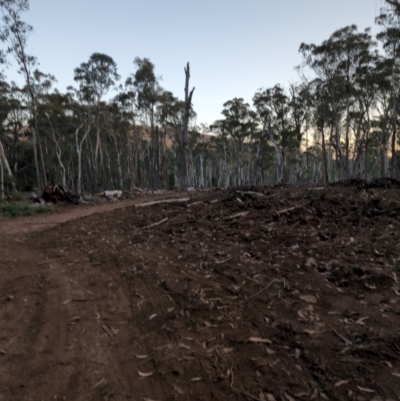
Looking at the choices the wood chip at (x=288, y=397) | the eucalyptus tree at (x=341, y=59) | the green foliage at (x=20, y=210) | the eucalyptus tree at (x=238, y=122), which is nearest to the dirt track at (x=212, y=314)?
the wood chip at (x=288, y=397)

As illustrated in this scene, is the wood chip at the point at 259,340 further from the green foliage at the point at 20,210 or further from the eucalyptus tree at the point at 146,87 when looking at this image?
the eucalyptus tree at the point at 146,87

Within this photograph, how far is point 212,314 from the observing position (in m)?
2.83

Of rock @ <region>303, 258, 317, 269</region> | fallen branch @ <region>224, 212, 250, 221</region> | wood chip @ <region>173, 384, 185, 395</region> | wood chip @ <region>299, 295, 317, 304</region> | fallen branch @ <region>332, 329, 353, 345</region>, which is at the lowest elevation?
wood chip @ <region>173, 384, 185, 395</region>

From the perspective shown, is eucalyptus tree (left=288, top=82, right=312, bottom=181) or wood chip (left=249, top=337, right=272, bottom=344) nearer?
wood chip (left=249, top=337, right=272, bottom=344)

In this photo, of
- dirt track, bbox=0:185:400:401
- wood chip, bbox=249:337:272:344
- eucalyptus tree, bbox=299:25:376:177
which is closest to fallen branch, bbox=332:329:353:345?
dirt track, bbox=0:185:400:401

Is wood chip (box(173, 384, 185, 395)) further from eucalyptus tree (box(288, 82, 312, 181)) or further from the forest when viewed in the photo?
eucalyptus tree (box(288, 82, 312, 181))

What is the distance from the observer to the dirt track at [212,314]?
78.6 inches

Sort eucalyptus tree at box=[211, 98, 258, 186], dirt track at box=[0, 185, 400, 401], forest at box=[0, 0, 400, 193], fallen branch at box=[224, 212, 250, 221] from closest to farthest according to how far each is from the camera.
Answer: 1. dirt track at box=[0, 185, 400, 401]
2. fallen branch at box=[224, 212, 250, 221]
3. forest at box=[0, 0, 400, 193]
4. eucalyptus tree at box=[211, 98, 258, 186]

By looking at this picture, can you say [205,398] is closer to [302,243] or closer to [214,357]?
[214,357]

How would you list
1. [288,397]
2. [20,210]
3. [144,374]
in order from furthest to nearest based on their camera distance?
[20,210], [144,374], [288,397]

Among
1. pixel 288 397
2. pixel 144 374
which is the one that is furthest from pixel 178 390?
pixel 288 397

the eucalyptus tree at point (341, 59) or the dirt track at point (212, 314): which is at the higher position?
the eucalyptus tree at point (341, 59)

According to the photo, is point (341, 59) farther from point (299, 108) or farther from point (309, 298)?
point (309, 298)

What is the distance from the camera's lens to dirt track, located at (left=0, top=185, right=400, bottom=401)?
1996mm
